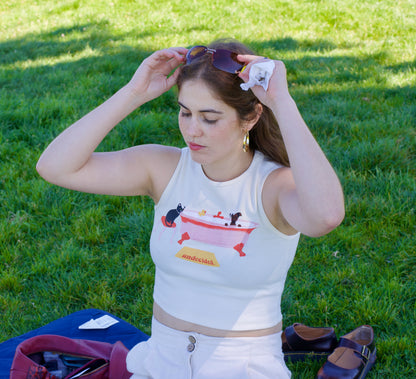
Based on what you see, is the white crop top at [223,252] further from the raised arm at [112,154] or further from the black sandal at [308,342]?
→ the black sandal at [308,342]

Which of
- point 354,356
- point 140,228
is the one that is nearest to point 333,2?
point 140,228

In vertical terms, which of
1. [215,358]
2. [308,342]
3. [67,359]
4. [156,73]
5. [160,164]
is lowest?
[308,342]

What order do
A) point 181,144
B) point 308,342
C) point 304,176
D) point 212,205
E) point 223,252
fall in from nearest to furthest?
point 304,176, point 223,252, point 212,205, point 308,342, point 181,144

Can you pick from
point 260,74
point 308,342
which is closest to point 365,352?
point 308,342

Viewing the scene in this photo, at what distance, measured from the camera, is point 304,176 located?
200 centimetres

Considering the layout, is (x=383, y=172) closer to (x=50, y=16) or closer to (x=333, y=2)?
(x=333, y=2)

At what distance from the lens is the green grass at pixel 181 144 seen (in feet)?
11.6

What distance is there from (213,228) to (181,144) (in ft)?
9.73

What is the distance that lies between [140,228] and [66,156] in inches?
72.2

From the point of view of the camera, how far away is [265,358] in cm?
231

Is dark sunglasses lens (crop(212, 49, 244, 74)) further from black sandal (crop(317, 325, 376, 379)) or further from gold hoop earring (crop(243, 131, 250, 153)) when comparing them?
black sandal (crop(317, 325, 376, 379))

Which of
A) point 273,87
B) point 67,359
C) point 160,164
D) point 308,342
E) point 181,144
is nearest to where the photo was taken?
point 273,87

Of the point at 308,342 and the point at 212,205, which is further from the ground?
the point at 212,205

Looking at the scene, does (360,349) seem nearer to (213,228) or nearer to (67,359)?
(213,228)
